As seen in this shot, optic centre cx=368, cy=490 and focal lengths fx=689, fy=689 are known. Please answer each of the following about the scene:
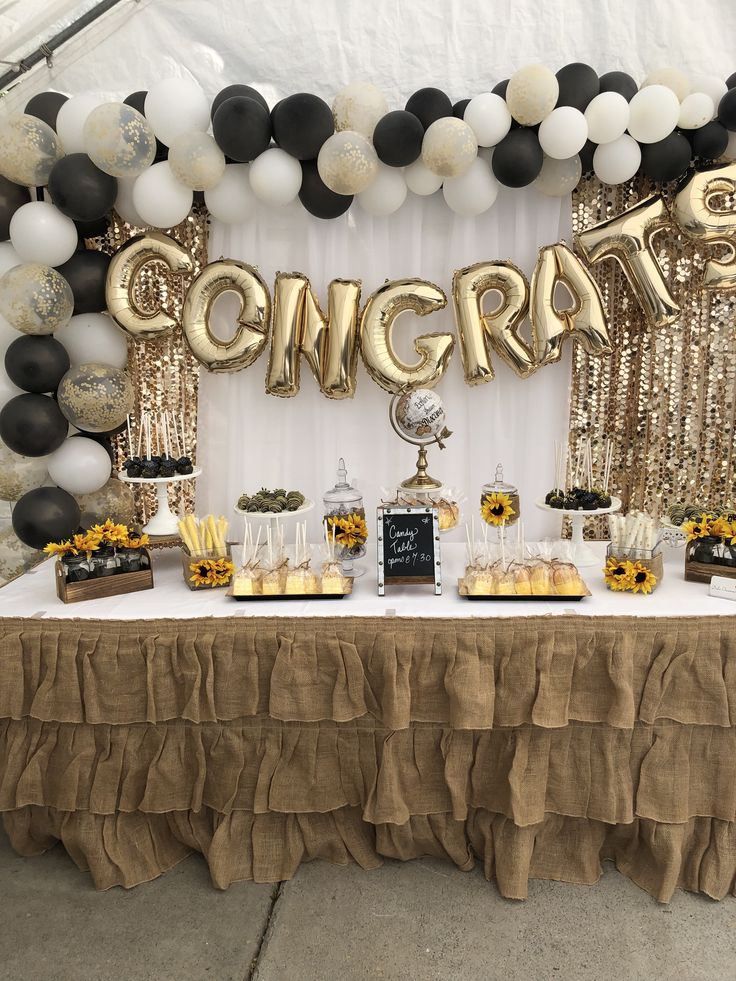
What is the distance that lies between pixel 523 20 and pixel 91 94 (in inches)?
60.1

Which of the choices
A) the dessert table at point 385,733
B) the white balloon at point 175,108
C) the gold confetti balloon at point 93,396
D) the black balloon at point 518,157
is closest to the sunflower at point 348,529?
the dessert table at point 385,733

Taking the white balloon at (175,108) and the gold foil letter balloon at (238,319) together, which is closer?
the white balloon at (175,108)

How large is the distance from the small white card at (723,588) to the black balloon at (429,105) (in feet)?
5.63

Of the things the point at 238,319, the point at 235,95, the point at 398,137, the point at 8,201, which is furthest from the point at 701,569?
the point at 8,201

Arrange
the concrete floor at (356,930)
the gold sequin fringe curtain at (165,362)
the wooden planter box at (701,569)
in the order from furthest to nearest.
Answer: the gold sequin fringe curtain at (165,362) → the wooden planter box at (701,569) → the concrete floor at (356,930)

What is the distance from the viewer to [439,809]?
6.49 ft

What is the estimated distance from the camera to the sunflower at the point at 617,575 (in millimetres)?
2055

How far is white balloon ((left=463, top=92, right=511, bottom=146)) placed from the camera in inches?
88.1

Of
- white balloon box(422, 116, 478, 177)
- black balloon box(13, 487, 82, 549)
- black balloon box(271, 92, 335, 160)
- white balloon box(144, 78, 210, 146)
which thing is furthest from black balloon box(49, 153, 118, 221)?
white balloon box(422, 116, 478, 177)

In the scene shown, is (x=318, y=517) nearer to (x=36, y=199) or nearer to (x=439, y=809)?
(x=439, y=809)

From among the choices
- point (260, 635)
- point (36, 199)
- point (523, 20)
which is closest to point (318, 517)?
point (260, 635)

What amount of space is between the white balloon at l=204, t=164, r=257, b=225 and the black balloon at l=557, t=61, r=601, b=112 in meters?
1.09

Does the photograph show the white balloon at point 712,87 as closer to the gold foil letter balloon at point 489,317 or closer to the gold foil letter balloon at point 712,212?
the gold foil letter balloon at point 712,212

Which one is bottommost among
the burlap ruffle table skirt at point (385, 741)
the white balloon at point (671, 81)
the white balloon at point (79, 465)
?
the burlap ruffle table skirt at point (385, 741)
